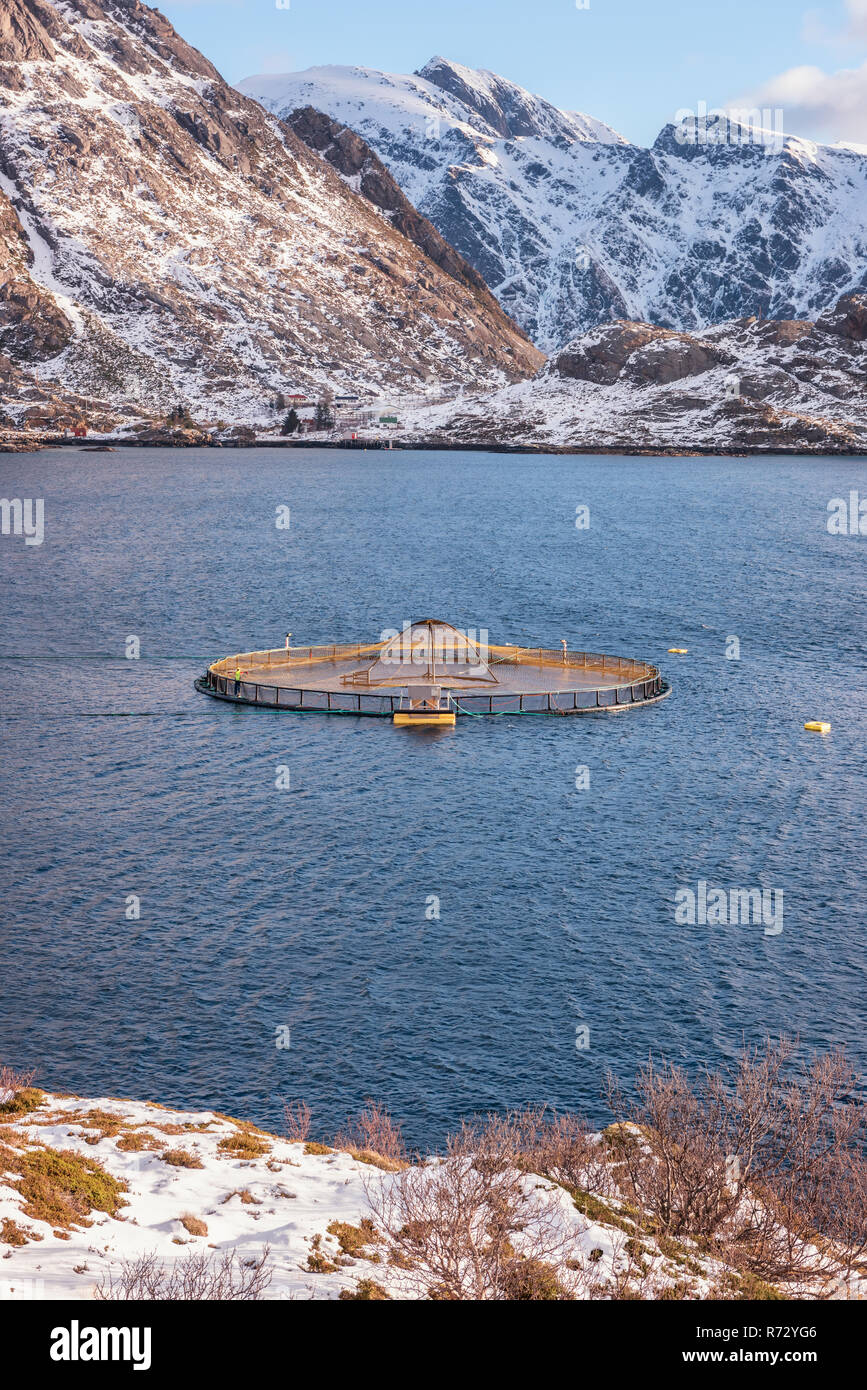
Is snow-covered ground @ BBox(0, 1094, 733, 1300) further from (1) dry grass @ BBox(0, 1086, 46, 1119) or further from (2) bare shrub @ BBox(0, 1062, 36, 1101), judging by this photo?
(2) bare shrub @ BBox(0, 1062, 36, 1101)

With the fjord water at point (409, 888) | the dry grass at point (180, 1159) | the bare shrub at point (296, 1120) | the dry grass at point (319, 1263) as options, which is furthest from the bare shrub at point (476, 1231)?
the fjord water at point (409, 888)

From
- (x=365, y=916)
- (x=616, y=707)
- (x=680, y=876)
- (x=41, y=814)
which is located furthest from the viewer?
(x=616, y=707)

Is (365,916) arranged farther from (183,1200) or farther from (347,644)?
(347,644)

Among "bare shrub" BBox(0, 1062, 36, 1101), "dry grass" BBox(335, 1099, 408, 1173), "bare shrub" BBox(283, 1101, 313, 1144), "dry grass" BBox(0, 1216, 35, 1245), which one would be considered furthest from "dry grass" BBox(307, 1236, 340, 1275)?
"bare shrub" BBox(0, 1062, 36, 1101)

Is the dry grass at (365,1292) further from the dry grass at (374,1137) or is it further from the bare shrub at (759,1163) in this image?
the dry grass at (374,1137)
